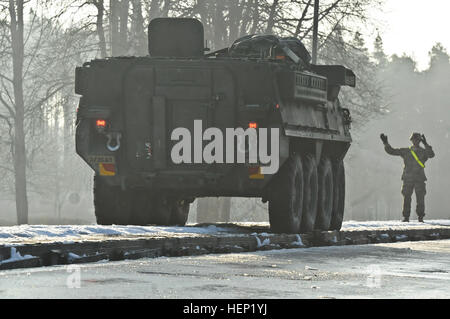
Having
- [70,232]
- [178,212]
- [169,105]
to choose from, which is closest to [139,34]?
[178,212]

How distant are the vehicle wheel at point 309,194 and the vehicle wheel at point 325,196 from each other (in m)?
0.46

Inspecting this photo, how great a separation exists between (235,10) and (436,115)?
100893 mm

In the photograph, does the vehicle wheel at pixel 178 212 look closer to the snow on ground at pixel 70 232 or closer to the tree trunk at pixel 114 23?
the snow on ground at pixel 70 232

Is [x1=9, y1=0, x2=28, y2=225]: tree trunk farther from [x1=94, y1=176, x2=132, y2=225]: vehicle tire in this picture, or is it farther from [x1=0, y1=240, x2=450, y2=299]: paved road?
[x1=0, y1=240, x2=450, y2=299]: paved road

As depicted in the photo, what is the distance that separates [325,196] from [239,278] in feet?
32.2

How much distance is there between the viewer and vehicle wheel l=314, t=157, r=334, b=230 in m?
19.5

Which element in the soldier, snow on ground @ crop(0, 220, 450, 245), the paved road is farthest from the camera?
the soldier

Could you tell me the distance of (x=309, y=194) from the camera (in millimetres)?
18562

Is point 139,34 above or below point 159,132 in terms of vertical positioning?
above

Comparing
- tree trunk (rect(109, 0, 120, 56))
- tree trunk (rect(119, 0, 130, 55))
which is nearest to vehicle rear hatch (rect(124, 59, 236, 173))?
tree trunk (rect(119, 0, 130, 55))

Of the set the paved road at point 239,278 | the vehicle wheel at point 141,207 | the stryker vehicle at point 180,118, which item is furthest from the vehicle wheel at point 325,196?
the paved road at point 239,278

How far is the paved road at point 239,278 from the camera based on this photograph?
28.5 feet

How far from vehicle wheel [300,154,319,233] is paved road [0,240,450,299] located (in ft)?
14.8

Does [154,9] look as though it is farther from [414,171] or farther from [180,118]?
[180,118]
